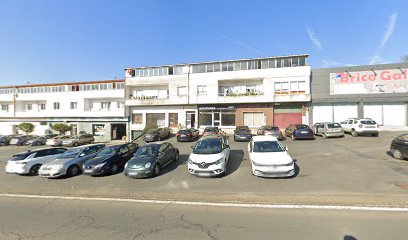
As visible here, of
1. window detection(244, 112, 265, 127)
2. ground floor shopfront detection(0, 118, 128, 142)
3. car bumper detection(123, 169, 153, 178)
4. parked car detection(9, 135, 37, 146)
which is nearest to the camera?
car bumper detection(123, 169, 153, 178)

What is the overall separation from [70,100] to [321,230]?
126 ft

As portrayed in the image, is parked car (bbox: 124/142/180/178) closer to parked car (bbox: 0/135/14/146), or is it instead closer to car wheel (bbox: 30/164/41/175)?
car wheel (bbox: 30/164/41/175)

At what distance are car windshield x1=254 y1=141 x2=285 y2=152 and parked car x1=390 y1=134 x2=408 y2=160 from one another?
20.1ft

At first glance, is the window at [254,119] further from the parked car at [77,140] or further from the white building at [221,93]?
the parked car at [77,140]

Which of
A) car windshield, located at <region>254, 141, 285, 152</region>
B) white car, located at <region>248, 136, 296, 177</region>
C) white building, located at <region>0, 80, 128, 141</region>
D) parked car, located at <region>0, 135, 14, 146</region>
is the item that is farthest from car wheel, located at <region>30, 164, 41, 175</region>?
parked car, located at <region>0, 135, 14, 146</region>

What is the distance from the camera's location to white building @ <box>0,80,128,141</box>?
3156 cm

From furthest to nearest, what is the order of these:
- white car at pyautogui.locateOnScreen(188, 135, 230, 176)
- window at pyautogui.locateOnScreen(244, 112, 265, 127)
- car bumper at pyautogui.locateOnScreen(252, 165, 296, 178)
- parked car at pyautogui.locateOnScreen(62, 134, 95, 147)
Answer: window at pyautogui.locateOnScreen(244, 112, 265, 127), parked car at pyautogui.locateOnScreen(62, 134, 95, 147), white car at pyautogui.locateOnScreen(188, 135, 230, 176), car bumper at pyautogui.locateOnScreen(252, 165, 296, 178)

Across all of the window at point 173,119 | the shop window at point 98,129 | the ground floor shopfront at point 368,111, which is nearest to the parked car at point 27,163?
the window at point 173,119

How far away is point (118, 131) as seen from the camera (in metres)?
32.0

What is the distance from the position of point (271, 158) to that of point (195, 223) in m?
4.69

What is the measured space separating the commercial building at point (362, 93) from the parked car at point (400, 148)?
13.8 m

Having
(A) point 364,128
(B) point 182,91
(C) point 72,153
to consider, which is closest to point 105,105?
(B) point 182,91

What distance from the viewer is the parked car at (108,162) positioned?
33.5ft

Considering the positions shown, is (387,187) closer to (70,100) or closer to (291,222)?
(291,222)
